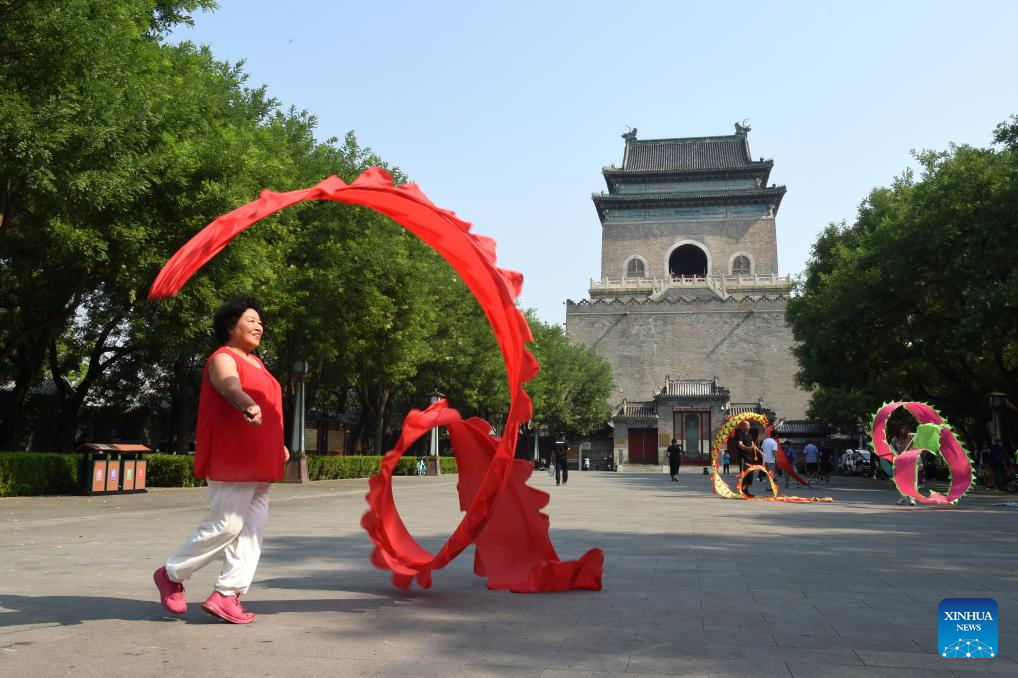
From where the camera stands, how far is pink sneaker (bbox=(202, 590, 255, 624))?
195 inches

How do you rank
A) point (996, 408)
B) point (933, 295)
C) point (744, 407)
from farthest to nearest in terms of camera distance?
point (744, 407)
point (933, 295)
point (996, 408)

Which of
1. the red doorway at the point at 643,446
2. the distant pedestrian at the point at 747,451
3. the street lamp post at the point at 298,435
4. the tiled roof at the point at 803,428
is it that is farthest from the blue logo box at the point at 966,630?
the tiled roof at the point at 803,428

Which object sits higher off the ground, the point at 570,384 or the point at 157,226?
the point at 570,384

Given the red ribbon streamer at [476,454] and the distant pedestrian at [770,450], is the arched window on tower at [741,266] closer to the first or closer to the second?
the distant pedestrian at [770,450]

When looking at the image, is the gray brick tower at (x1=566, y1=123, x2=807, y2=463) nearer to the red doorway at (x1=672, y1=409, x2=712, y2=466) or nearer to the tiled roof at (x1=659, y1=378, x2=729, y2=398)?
the tiled roof at (x1=659, y1=378, x2=729, y2=398)

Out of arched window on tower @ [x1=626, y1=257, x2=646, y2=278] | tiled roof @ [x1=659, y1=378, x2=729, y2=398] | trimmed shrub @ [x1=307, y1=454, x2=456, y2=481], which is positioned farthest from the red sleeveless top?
arched window on tower @ [x1=626, y1=257, x2=646, y2=278]

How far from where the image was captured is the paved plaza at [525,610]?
4.23 m

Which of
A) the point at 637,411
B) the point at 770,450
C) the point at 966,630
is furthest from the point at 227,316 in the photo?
the point at 637,411

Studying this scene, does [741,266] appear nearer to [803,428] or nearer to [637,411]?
[803,428]

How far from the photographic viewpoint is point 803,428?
194 ft

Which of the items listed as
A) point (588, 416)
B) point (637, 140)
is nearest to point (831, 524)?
point (588, 416)

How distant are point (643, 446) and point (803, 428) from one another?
11129 millimetres

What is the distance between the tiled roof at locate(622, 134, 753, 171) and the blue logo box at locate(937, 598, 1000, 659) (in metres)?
70.8

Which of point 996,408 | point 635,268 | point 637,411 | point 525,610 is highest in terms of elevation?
point 635,268
